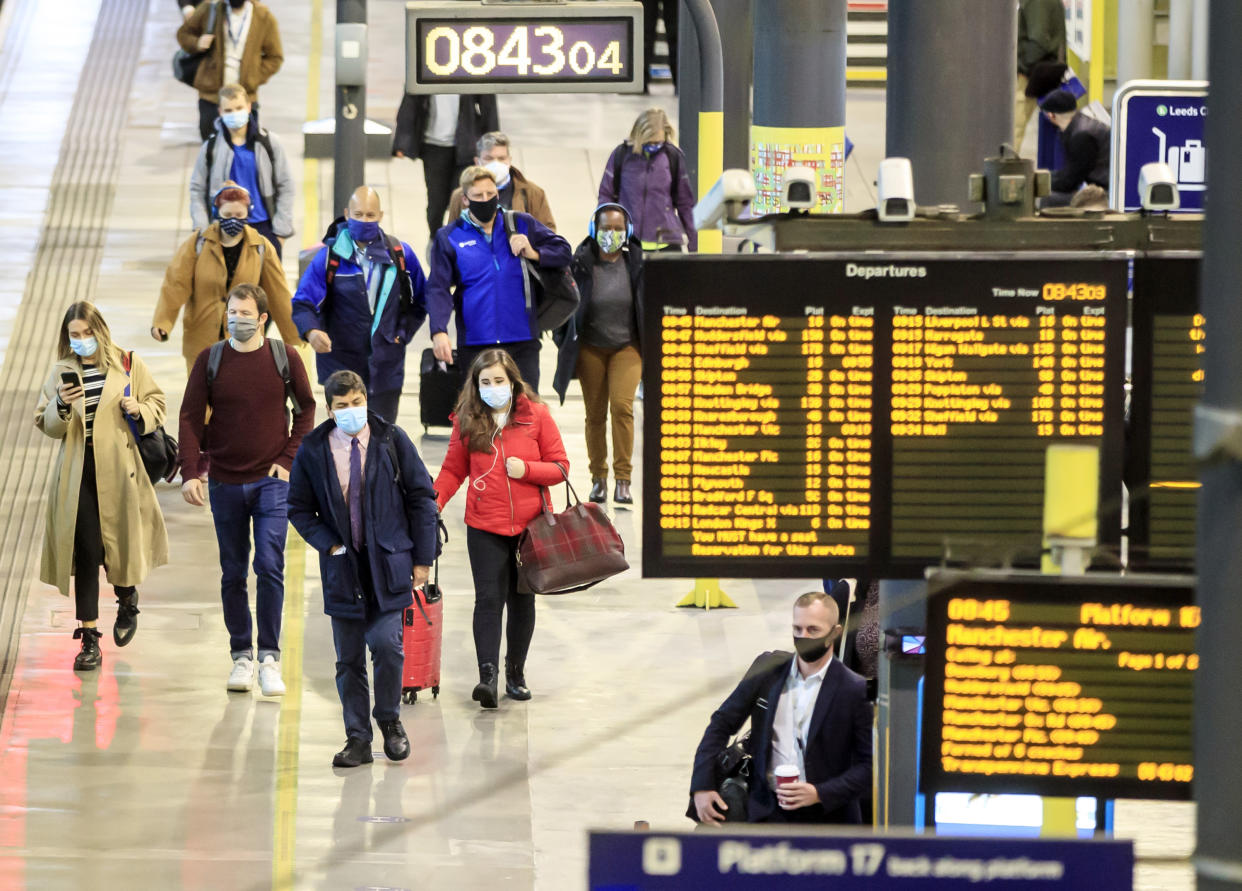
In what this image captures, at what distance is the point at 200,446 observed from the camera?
12.2m

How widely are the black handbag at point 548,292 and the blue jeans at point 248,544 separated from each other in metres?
2.71

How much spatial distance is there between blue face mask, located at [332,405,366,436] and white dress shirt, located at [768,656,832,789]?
9.67 ft

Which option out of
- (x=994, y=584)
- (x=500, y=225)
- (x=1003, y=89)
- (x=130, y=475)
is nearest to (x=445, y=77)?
(x=500, y=225)

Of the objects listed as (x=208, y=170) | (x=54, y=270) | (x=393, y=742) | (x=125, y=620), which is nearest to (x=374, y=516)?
(x=393, y=742)

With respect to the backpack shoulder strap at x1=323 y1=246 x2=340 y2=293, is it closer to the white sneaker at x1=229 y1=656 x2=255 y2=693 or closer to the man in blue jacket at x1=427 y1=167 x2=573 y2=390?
the man in blue jacket at x1=427 y1=167 x2=573 y2=390

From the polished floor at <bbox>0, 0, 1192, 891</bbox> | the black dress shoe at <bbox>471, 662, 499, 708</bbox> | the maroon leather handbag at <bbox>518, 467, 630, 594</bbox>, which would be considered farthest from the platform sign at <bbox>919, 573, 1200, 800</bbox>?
the black dress shoe at <bbox>471, 662, 499, 708</bbox>

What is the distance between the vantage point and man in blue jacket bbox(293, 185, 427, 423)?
14.1 m

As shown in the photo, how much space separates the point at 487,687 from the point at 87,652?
2.24m

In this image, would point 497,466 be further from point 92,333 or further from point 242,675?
point 92,333

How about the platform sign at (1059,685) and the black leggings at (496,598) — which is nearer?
the platform sign at (1059,685)

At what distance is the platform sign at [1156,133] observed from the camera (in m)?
9.01

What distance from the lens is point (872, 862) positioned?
4.58m

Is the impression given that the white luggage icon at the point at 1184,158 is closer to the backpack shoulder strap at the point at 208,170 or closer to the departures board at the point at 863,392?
the departures board at the point at 863,392

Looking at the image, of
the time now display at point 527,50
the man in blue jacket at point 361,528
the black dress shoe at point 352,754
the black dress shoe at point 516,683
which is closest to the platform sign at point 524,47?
the time now display at point 527,50
